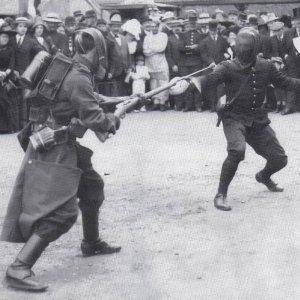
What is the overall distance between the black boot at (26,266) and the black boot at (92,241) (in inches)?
26.6

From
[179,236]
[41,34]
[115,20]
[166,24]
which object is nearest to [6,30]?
[41,34]

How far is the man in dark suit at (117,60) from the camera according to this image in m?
14.8

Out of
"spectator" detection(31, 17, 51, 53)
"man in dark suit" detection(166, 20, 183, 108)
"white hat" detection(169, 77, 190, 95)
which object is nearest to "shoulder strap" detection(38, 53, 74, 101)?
"white hat" detection(169, 77, 190, 95)

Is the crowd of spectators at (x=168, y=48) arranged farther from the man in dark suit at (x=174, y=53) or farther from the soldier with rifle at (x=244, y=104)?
the soldier with rifle at (x=244, y=104)

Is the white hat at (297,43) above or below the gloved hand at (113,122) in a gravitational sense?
below

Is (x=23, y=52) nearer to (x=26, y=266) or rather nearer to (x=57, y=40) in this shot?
(x=57, y=40)

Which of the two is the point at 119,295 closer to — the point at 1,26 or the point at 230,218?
the point at 230,218

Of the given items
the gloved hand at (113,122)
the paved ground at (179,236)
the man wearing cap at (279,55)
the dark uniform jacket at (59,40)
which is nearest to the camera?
the paved ground at (179,236)

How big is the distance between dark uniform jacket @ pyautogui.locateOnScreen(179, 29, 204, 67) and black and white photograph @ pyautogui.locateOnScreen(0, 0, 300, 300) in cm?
311

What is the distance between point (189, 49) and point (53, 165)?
10815 millimetres

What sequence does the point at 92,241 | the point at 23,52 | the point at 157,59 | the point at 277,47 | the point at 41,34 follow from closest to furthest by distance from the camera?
the point at 92,241 < the point at 23,52 < the point at 41,34 < the point at 277,47 < the point at 157,59

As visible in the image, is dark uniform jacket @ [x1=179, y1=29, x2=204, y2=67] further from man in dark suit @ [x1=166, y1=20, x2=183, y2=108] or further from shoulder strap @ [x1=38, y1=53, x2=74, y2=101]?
shoulder strap @ [x1=38, y1=53, x2=74, y2=101]

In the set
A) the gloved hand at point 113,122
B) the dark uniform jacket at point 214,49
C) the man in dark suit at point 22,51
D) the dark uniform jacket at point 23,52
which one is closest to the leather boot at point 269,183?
the gloved hand at point 113,122

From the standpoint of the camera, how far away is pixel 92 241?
5.59 m
